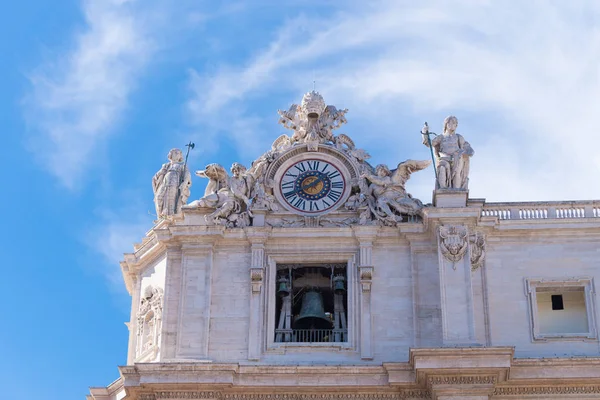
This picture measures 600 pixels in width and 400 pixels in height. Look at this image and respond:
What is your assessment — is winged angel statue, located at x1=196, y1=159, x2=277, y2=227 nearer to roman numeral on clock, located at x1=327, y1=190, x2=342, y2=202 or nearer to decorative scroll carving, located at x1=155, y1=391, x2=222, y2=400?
roman numeral on clock, located at x1=327, y1=190, x2=342, y2=202

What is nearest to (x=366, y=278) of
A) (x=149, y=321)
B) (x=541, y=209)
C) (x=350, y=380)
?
(x=350, y=380)

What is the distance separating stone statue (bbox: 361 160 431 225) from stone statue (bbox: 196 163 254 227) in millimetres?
2544

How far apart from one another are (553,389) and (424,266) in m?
3.81

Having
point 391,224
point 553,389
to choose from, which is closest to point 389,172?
point 391,224

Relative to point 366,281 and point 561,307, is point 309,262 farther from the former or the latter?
point 561,307

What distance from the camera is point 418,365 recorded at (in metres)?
30.7

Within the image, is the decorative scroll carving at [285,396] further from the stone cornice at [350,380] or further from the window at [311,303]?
the window at [311,303]

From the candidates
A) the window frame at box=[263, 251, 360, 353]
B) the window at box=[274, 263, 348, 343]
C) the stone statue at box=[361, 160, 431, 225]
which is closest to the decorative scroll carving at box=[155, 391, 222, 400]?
the window frame at box=[263, 251, 360, 353]

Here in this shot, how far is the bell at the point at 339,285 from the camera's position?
109 feet

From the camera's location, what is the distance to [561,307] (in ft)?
109

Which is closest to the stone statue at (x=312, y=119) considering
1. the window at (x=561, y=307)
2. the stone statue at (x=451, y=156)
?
the stone statue at (x=451, y=156)

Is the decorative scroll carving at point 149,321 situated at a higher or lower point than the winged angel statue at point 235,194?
lower

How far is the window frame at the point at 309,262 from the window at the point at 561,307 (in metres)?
3.62

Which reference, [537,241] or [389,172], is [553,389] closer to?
[537,241]
